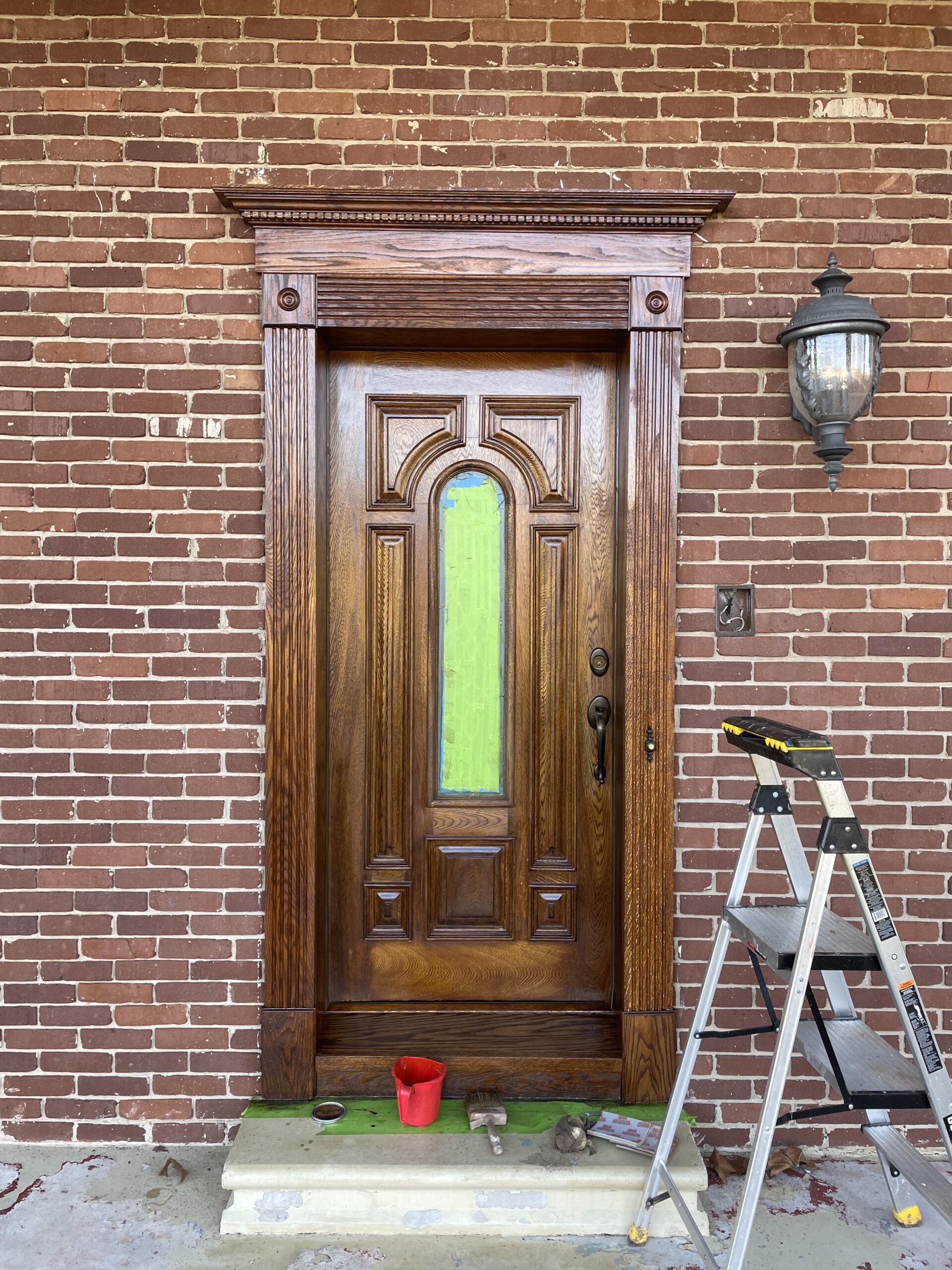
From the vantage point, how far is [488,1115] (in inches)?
97.1

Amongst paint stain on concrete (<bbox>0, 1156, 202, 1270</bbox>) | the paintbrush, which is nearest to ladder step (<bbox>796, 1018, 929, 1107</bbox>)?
the paintbrush

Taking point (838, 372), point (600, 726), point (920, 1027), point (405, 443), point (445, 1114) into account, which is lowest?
point (445, 1114)

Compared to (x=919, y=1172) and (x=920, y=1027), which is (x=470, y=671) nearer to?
(x=920, y=1027)

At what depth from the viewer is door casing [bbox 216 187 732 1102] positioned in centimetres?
260

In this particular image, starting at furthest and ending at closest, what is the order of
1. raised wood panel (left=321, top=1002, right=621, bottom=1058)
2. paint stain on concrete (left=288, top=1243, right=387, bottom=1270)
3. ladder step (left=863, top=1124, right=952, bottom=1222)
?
raised wood panel (left=321, top=1002, right=621, bottom=1058) < paint stain on concrete (left=288, top=1243, right=387, bottom=1270) < ladder step (left=863, top=1124, right=952, bottom=1222)

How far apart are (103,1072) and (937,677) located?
2782 millimetres

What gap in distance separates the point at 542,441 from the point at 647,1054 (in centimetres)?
189

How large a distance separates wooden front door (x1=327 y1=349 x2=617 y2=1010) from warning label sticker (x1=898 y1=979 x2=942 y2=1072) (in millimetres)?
1181

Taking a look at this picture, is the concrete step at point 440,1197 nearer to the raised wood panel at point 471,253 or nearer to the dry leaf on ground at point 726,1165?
the dry leaf on ground at point 726,1165

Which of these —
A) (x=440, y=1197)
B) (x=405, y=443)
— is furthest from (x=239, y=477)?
(x=440, y=1197)

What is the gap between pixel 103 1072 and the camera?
2656 millimetres

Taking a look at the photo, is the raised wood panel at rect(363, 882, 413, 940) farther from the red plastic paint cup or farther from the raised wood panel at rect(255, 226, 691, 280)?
the raised wood panel at rect(255, 226, 691, 280)

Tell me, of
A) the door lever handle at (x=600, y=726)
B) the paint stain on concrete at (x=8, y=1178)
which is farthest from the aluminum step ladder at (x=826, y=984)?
the paint stain on concrete at (x=8, y=1178)

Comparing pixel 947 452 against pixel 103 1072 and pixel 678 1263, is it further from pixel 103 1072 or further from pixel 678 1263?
pixel 103 1072
